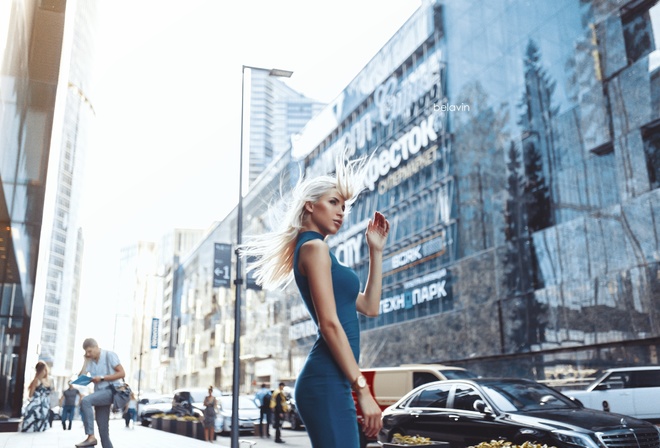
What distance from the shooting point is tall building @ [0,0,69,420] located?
1262 centimetres

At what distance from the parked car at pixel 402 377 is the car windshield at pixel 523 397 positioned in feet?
19.1

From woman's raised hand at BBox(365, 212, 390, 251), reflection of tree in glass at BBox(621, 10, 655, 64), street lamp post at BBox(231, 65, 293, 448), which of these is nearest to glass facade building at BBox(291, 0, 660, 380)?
reflection of tree in glass at BBox(621, 10, 655, 64)

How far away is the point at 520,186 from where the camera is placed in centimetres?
3111

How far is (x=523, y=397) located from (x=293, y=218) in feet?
24.3

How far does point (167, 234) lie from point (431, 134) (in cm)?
12349

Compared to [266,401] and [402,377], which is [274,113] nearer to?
[266,401]

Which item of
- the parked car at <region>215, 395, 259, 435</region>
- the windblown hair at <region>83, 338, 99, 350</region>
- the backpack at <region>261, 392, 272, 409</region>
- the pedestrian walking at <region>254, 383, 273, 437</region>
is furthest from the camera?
the parked car at <region>215, 395, 259, 435</region>

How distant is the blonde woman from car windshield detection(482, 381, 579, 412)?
22.7ft

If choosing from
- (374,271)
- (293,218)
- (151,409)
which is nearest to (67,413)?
(151,409)

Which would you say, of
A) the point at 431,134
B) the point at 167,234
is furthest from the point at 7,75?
the point at 167,234

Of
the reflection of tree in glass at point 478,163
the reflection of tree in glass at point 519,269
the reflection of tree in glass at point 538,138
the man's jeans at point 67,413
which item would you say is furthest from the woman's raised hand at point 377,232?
the reflection of tree in glass at point 478,163

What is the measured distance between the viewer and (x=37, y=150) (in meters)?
18.0

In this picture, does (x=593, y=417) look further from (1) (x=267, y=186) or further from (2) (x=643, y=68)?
(1) (x=267, y=186)

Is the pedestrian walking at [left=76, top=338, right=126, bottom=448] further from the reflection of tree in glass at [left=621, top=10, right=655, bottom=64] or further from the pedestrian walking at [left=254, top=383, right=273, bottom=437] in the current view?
the reflection of tree in glass at [left=621, top=10, right=655, bottom=64]
